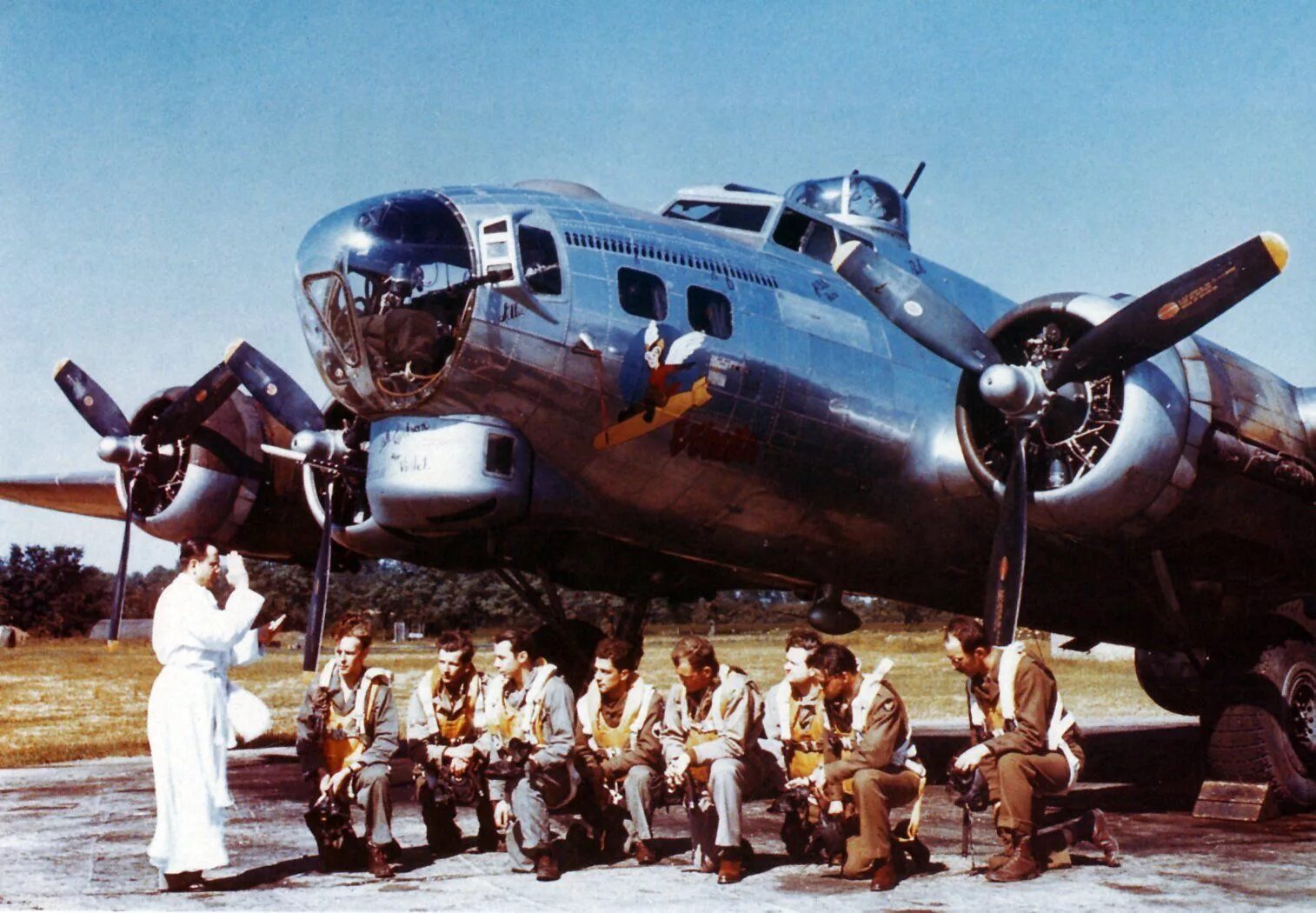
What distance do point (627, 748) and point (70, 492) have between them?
459 inches

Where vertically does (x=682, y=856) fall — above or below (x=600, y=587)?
below

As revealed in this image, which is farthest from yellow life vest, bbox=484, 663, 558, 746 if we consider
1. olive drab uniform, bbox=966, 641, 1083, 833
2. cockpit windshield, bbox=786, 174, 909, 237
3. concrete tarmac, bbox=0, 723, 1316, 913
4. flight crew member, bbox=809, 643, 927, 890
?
cockpit windshield, bbox=786, 174, 909, 237

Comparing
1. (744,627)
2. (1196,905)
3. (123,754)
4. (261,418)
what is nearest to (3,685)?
(123,754)

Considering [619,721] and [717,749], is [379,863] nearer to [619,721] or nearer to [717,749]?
[619,721]

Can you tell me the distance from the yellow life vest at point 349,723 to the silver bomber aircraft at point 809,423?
1785 mm

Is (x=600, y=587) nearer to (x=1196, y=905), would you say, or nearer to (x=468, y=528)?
(x=468, y=528)

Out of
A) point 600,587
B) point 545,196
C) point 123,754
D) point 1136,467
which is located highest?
point 545,196

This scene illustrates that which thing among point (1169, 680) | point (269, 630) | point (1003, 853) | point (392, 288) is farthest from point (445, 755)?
point (1169, 680)

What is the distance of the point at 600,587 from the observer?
13.2 metres

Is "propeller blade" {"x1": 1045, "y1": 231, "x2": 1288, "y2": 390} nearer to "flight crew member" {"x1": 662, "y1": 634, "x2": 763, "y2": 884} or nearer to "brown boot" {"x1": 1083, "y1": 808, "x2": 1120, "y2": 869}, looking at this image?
"brown boot" {"x1": 1083, "y1": 808, "x2": 1120, "y2": 869}

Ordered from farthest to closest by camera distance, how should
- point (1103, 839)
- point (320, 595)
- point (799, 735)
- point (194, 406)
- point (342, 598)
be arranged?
point (342, 598) → point (194, 406) → point (320, 595) → point (799, 735) → point (1103, 839)

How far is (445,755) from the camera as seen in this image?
8.32 m

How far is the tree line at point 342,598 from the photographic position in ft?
167

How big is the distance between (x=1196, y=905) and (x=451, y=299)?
20.2 feet
